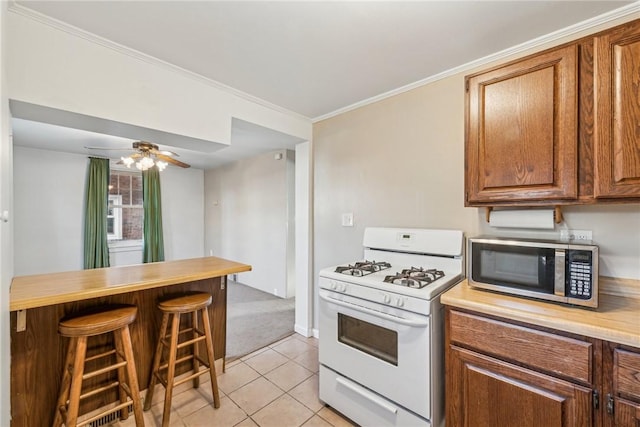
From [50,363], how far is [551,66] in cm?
318

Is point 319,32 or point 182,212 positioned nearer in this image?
point 319,32

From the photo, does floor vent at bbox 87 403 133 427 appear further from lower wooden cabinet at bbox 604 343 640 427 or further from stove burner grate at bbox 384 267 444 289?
lower wooden cabinet at bbox 604 343 640 427

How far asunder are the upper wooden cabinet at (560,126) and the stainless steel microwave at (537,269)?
0.25 metres

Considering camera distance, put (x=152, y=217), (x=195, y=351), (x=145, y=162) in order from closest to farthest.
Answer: (x=195, y=351) → (x=145, y=162) → (x=152, y=217)

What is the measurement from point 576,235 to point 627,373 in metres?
0.76

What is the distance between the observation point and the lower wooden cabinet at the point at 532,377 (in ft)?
3.35

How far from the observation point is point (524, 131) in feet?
4.70

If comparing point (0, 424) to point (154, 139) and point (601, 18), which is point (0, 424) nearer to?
point (154, 139)

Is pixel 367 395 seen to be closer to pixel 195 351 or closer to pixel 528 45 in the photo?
pixel 195 351

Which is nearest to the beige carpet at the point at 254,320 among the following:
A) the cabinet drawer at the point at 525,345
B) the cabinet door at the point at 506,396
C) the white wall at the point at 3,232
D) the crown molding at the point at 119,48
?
the white wall at the point at 3,232

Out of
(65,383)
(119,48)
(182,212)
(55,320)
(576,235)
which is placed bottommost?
(65,383)

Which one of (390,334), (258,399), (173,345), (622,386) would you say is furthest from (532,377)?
(173,345)

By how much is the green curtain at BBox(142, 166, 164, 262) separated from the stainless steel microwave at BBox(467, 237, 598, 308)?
551 centimetres

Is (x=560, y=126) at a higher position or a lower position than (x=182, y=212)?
higher
